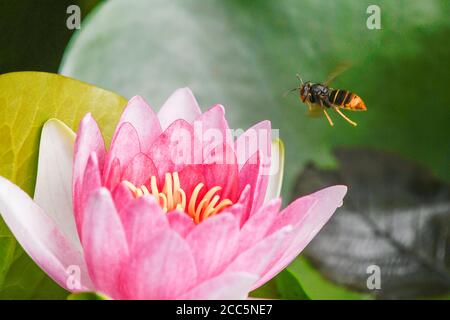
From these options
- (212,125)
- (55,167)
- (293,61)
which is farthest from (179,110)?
(293,61)

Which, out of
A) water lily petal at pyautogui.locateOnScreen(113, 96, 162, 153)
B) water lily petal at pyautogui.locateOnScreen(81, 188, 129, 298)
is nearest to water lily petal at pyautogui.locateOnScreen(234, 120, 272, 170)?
water lily petal at pyautogui.locateOnScreen(113, 96, 162, 153)

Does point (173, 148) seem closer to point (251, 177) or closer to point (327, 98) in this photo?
point (251, 177)

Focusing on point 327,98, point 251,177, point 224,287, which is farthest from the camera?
point 327,98

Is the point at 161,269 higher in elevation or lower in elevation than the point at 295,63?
lower

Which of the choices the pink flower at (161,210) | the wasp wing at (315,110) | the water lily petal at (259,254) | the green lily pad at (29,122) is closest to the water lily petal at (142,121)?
the pink flower at (161,210)

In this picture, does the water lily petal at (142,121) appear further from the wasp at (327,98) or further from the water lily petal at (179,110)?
the wasp at (327,98)
